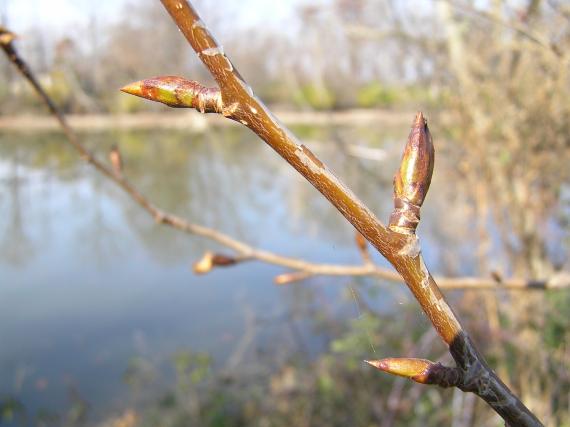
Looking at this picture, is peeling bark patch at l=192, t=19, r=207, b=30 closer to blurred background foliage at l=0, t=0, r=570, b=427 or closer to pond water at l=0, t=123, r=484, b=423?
blurred background foliage at l=0, t=0, r=570, b=427

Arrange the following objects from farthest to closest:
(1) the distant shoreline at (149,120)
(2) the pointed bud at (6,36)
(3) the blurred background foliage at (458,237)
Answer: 1. (1) the distant shoreline at (149,120)
2. (3) the blurred background foliage at (458,237)
3. (2) the pointed bud at (6,36)

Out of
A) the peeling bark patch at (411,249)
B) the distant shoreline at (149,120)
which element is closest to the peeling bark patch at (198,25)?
the peeling bark patch at (411,249)

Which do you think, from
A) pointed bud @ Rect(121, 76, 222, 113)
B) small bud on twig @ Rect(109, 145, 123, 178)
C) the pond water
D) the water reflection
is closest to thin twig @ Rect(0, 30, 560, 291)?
small bud on twig @ Rect(109, 145, 123, 178)

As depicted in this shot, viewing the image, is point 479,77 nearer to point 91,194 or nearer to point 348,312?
point 348,312

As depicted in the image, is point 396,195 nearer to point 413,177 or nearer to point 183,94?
point 413,177

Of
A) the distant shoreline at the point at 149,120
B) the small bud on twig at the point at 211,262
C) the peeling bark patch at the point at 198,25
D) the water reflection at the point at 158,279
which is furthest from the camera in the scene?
the distant shoreline at the point at 149,120

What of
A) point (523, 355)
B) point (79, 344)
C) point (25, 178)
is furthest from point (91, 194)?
point (523, 355)

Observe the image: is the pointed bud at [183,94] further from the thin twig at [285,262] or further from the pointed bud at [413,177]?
the thin twig at [285,262]
